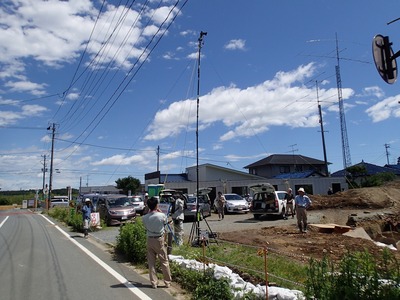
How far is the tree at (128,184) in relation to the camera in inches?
2860

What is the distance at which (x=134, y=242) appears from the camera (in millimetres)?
10703

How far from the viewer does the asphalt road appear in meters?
7.11

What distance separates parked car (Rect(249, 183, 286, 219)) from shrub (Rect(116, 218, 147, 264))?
36.3ft

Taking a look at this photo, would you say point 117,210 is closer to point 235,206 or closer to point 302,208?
point 235,206

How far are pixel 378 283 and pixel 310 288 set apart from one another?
37.3 inches

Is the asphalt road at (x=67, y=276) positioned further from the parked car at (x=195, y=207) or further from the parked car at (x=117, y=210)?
the parked car at (x=195, y=207)

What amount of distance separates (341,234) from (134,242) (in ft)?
31.3

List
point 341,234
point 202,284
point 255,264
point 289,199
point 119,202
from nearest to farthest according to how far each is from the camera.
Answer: point 202,284 → point 255,264 → point 341,234 → point 289,199 → point 119,202

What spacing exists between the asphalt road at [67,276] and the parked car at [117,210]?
8768mm

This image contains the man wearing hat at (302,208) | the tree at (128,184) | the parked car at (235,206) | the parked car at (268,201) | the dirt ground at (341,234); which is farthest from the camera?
the tree at (128,184)

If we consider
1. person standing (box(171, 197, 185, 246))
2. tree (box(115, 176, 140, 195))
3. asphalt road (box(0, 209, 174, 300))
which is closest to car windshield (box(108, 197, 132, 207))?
asphalt road (box(0, 209, 174, 300))

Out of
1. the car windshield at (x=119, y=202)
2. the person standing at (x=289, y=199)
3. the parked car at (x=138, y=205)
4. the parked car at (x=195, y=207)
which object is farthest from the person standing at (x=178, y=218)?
the parked car at (x=138, y=205)

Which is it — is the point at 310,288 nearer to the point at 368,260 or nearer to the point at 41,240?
the point at 368,260

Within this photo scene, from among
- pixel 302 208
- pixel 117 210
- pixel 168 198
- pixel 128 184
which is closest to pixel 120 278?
pixel 168 198
